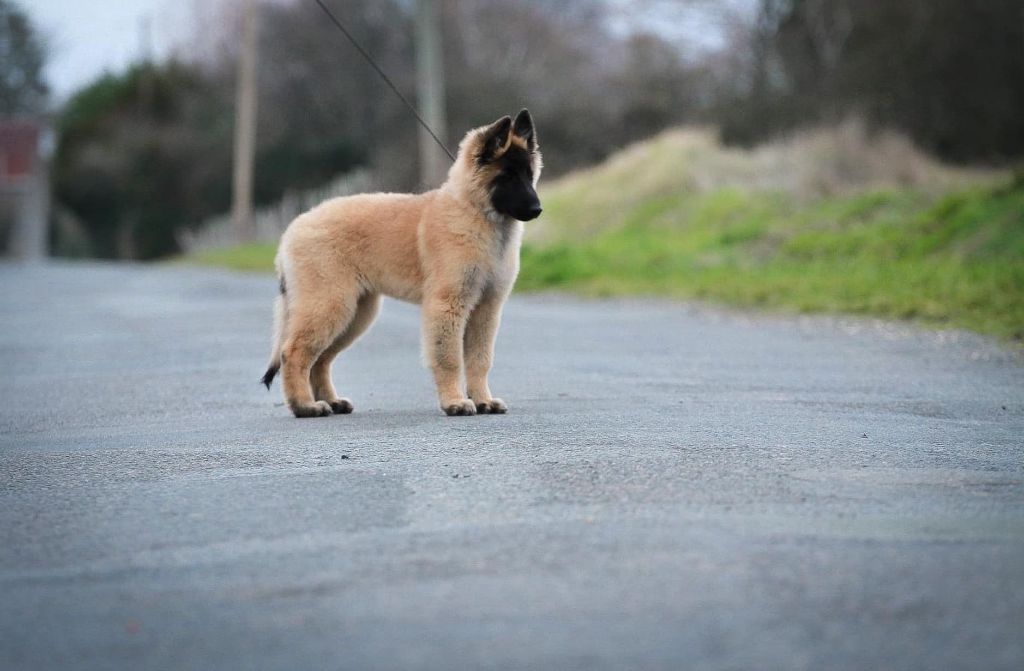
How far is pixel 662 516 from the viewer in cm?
452

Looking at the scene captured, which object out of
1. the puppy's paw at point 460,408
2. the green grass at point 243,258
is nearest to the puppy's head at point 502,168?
the puppy's paw at point 460,408

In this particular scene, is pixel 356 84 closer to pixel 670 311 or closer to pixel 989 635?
pixel 670 311

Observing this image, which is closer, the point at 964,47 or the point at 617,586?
the point at 617,586

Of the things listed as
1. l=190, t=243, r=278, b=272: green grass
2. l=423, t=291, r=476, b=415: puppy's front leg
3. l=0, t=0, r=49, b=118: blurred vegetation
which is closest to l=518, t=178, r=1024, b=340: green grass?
l=423, t=291, r=476, b=415: puppy's front leg

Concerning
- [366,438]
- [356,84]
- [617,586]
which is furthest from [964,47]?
[356,84]

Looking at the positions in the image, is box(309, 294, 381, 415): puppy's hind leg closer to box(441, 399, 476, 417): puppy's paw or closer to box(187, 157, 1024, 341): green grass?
box(441, 399, 476, 417): puppy's paw

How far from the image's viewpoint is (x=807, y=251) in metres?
19.3

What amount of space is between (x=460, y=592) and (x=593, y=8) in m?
59.0

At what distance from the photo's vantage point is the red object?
5847 cm

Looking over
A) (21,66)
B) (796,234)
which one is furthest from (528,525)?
(21,66)

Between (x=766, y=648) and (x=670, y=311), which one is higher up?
(x=670, y=311)

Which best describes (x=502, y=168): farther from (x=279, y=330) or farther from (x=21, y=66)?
(x=21, y=66)

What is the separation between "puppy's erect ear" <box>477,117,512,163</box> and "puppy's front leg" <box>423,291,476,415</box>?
0.82 meters

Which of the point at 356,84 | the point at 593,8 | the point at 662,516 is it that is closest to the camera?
the point at 662,516
